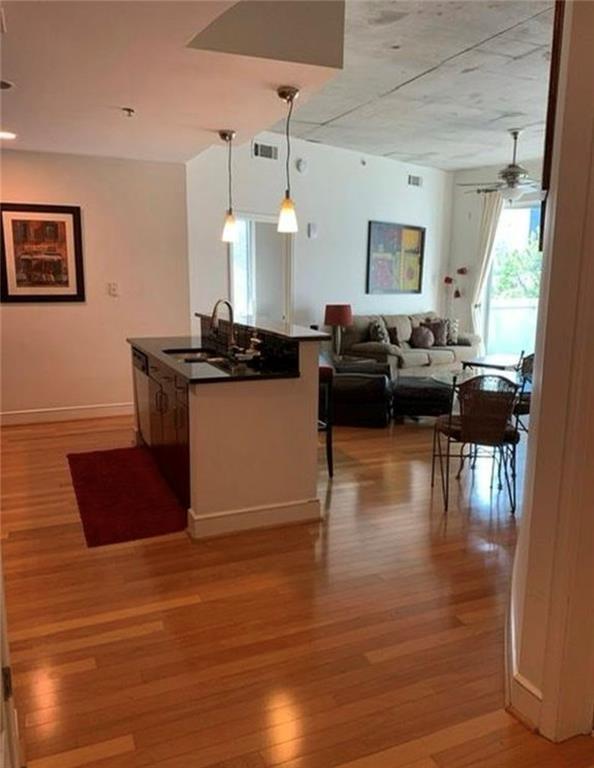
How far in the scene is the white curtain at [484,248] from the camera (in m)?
8.25

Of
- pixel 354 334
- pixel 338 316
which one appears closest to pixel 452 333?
pixel 354 334

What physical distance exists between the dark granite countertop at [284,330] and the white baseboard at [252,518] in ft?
3.17

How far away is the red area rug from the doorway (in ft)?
10.8

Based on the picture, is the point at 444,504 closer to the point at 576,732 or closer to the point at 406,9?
the point at 576,732

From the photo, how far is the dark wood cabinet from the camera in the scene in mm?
3330

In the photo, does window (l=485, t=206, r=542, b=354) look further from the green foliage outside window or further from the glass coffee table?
the glass coffee table

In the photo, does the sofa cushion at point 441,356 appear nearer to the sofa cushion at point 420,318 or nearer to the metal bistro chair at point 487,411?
the sofa cushion at point 420,318

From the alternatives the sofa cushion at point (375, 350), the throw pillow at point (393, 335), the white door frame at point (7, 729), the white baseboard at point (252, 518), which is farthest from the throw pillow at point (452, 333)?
the white door frame at point (7, 729)

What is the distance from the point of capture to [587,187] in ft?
5.18

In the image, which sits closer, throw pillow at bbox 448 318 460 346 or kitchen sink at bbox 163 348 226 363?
kitchen sink at bbox 163 348 226 363

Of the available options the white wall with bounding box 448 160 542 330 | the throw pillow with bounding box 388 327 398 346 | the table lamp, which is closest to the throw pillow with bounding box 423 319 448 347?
the throw pillow with bounding box 388 327 398 346

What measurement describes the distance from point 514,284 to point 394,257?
178 centimetres

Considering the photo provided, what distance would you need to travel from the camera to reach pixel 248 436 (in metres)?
3.25

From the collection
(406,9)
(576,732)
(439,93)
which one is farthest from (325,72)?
(576,732)
